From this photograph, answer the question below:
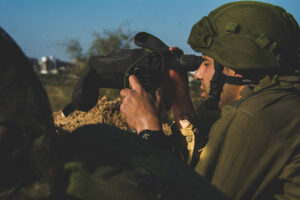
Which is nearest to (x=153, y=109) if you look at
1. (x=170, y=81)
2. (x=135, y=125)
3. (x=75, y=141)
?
(x=135, y=125)

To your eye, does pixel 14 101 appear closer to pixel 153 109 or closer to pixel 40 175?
pixel 40 175

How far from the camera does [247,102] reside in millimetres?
1873

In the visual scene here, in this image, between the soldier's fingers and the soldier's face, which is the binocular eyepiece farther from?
the soldier's fingers

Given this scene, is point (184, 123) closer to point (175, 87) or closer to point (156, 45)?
point (175, 87)

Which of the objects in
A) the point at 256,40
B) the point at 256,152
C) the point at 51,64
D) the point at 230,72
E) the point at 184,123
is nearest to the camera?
the point at 256,152

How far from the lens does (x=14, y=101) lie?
0.90m

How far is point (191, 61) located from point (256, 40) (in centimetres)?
58

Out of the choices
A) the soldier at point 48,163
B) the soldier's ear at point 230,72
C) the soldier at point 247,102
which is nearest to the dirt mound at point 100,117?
the soldier at point 247,102

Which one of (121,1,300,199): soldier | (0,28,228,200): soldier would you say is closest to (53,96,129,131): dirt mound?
(121,1,300,199): soldier

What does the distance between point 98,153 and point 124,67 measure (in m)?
1.20

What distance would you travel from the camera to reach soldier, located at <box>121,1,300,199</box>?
1.73 metres

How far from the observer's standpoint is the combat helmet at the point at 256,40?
6.55 feet

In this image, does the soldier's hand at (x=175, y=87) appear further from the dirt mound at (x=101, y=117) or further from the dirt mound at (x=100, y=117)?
the dirt mound at (x=100, y=117)

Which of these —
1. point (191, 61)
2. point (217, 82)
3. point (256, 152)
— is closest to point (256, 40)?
point (217, 82)
